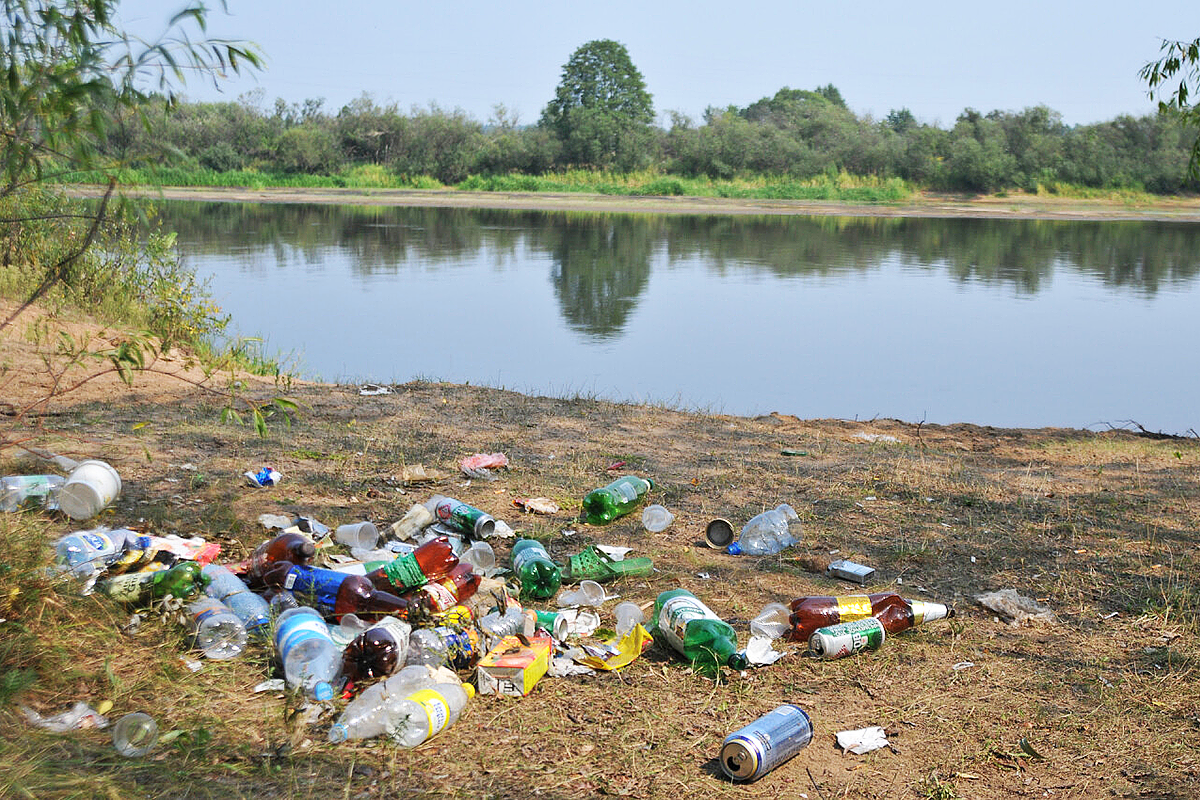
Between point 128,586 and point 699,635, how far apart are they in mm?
1931

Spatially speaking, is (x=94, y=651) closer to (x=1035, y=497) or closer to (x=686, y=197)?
(x=1035, y=497)

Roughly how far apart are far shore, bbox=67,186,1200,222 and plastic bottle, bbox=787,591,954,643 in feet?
104

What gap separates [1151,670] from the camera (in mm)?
3127

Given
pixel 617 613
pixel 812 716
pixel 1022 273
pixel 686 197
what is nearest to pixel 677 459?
Answer: pixel 617 613

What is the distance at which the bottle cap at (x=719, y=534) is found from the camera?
4.22m

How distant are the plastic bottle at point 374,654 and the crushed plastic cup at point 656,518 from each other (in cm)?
176

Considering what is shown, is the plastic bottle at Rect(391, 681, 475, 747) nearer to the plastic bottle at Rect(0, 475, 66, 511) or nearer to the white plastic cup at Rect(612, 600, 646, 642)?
the white plastic cup at Rect(612, 600, 646, 642)

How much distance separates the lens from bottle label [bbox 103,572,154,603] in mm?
3145

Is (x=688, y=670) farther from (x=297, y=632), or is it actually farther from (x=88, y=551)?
(x=88, y=551)

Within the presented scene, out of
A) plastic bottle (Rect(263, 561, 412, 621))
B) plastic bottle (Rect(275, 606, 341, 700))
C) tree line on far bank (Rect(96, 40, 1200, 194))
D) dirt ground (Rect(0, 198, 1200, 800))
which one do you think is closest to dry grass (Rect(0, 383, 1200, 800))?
dirt ground (Rect(0, 198, 1200, 800))

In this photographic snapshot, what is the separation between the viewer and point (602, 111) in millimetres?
51781

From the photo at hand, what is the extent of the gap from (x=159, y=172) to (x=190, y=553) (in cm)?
150

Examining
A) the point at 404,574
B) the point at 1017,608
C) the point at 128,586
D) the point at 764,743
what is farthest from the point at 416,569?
the point at 1017,608

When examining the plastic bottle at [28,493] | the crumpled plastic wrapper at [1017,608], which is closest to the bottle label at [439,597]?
the plastic bottle at [28,493]
